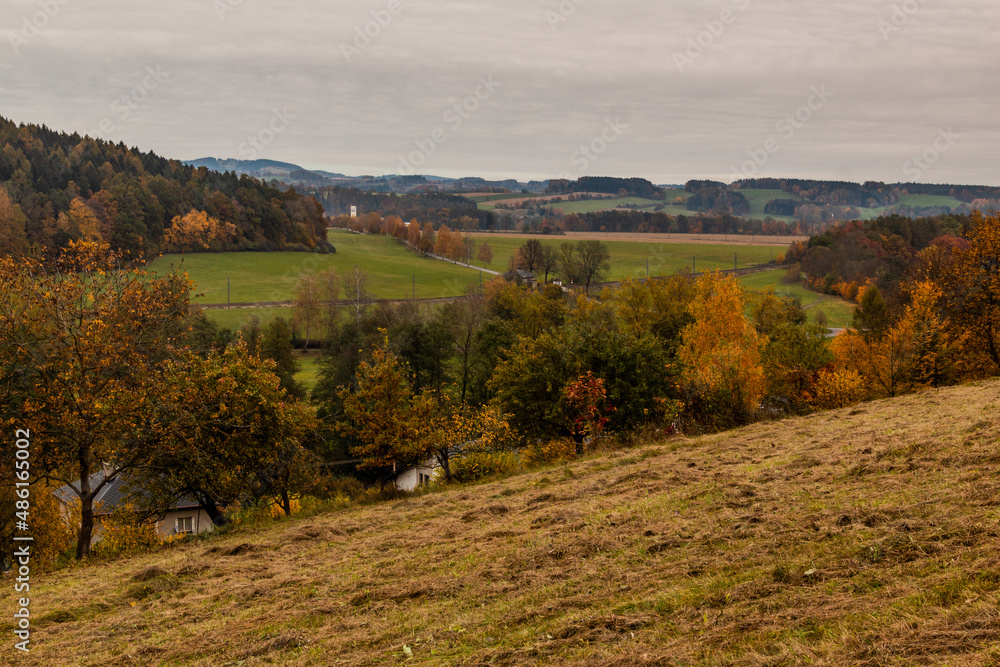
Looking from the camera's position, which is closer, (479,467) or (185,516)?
(479,467)

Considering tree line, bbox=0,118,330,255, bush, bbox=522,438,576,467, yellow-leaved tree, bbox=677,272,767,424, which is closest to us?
bush, bbox=522,438,576,467

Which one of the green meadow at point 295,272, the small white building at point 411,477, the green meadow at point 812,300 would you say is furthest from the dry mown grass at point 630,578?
the green meadow at point 295,272

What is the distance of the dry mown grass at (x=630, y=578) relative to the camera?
22.5 ft

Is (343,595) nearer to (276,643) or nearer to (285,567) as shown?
(276,643)

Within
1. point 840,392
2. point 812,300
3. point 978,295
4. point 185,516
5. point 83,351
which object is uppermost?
point 978,295

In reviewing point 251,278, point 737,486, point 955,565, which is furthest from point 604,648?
point 251,278

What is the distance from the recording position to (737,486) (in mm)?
13039

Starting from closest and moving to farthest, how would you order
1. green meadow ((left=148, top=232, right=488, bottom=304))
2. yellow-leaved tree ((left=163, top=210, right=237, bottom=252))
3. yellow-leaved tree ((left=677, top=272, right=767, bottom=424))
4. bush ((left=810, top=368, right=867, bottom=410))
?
yellow-leaved tree ((left=677, top=272, right=767, bottom=424)) < bush ((left=810, top=368, right=867, bottom=410)) < green meadow ((left=148, top=232, right=488, bottom=304)) < yellow-leaved tree ((left=163, top=210, right=237, bottom=252))

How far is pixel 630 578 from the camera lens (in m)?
9.22

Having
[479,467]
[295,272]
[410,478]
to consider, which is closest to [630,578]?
[479,467]

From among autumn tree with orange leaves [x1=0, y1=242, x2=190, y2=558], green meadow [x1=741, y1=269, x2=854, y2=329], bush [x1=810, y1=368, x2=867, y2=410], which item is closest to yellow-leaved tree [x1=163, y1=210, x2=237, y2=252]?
green meadow [x1=741, y1=269, x2=854, y2=329]

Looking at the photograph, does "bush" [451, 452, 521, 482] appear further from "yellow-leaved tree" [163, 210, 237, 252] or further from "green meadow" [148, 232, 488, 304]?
"yellow-leaved tree" [163, 210, 237, 252]

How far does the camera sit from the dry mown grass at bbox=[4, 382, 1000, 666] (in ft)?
22.5

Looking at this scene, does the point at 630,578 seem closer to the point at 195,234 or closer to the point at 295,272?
the point at 295,272
